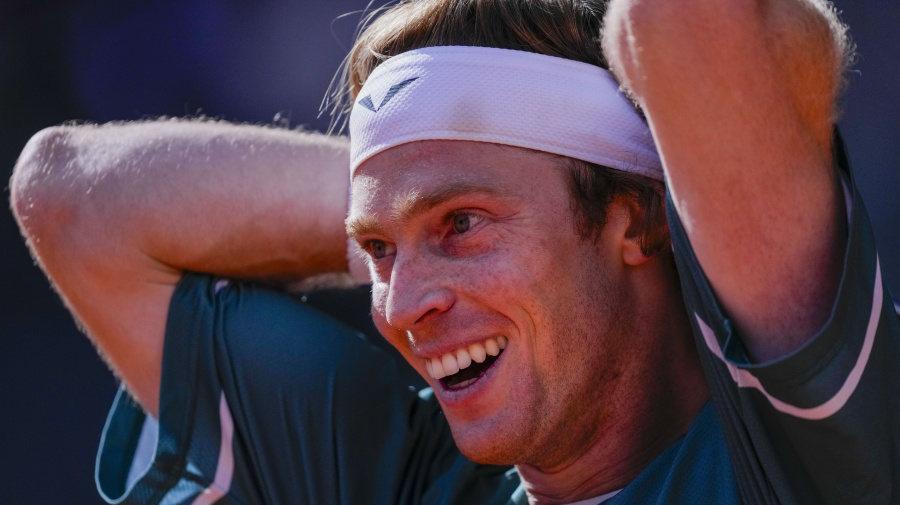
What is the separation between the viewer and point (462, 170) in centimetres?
155

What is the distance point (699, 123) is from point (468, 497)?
1065mm

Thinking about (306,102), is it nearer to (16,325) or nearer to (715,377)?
(16,325)

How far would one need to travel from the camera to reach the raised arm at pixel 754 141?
1063 mm

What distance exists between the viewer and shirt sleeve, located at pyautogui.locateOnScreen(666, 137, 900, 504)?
3.54ft

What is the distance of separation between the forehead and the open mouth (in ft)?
0.91

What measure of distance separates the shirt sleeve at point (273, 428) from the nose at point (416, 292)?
1.44 ft

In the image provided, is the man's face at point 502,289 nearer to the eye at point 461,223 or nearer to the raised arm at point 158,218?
the eye at point 461,223

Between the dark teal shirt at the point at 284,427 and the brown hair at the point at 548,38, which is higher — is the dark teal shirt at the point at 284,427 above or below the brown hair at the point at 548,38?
below

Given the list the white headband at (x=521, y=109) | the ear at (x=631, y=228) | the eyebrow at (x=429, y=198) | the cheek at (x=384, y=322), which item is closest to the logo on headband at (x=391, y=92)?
the white headband at (x=521, y=109)

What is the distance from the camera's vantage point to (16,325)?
13.1 ft

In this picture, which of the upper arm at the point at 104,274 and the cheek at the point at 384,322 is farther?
the upper arm at the point at 104,274

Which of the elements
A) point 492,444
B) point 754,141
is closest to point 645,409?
point 492,444

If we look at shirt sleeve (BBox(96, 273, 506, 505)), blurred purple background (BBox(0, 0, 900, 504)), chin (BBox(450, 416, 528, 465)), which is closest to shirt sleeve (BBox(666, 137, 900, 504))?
chin (BBox(450, 416, 528, 465))

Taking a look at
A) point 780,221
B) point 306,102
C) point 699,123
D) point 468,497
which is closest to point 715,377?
point 780,221
